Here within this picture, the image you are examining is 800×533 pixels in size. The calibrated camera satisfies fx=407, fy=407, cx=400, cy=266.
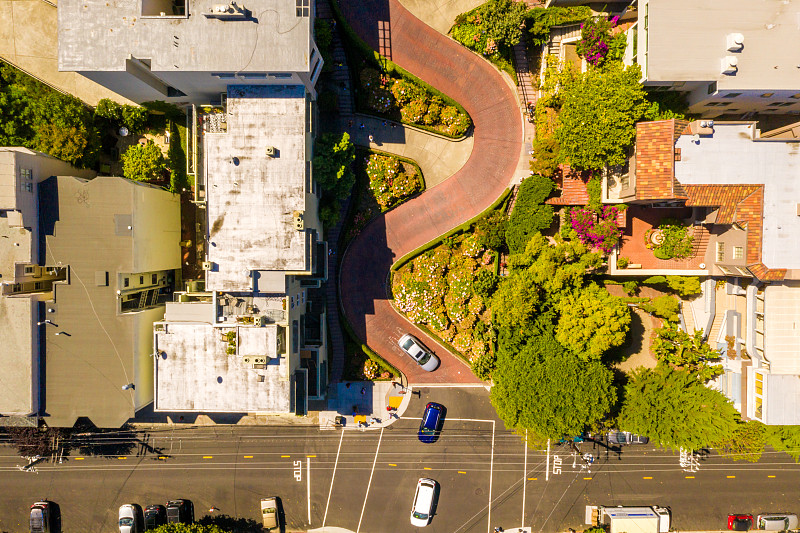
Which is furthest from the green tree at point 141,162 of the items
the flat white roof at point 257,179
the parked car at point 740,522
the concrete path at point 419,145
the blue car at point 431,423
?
the parked car at point 740,522

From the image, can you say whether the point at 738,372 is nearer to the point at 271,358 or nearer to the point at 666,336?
the point at 666,336

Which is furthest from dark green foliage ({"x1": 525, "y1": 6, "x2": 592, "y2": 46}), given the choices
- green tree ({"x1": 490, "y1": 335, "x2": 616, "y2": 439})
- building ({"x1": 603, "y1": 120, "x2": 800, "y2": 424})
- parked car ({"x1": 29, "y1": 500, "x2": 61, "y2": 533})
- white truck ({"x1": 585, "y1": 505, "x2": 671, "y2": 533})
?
parked car ({"x1": 29, "y1": 500, "x2": 61, "y2": 533})

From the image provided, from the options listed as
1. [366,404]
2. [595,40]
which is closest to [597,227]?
[595,40]

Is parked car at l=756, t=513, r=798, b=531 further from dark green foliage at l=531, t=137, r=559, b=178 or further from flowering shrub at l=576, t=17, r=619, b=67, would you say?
flowering shrub at l=576, t=17, r=619, b=67

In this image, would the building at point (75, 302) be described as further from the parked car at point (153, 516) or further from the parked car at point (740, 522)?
the parked car at point (740, 522)

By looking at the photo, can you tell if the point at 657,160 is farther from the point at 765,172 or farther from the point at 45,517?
the point at 45,517
